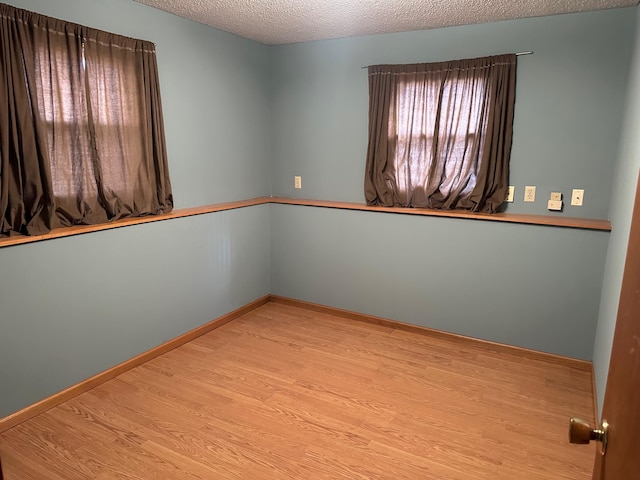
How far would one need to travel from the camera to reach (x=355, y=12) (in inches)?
120

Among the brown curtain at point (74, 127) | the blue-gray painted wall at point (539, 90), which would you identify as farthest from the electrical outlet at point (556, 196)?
the brown curtain at point (74, 127)

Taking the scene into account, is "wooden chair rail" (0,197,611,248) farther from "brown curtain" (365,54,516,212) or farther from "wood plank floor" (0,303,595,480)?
"wood plank floor" (0,303,595,480)

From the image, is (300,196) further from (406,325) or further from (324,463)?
(324,463)

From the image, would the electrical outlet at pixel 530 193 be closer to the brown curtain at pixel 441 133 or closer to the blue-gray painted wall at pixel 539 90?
the blue-gray painted wall at pixel 539 90

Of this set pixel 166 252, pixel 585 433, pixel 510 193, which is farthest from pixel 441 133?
pixel 585 433

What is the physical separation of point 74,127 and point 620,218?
10.4 ft

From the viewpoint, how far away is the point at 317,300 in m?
4.14

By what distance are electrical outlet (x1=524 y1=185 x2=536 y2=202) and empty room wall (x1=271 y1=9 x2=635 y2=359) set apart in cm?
4

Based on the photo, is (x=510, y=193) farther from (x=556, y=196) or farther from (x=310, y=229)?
(x=310, y=229)

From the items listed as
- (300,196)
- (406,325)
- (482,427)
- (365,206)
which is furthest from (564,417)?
(300,196)

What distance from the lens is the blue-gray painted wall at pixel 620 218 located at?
6.98ft

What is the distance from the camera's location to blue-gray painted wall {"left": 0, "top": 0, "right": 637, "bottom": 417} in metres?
2.59

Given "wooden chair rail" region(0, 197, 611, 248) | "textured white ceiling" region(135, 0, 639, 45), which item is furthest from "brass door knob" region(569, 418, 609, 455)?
"textured white ceiling" region(135, 0, 639, 45)

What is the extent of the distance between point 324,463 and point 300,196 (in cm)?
265
